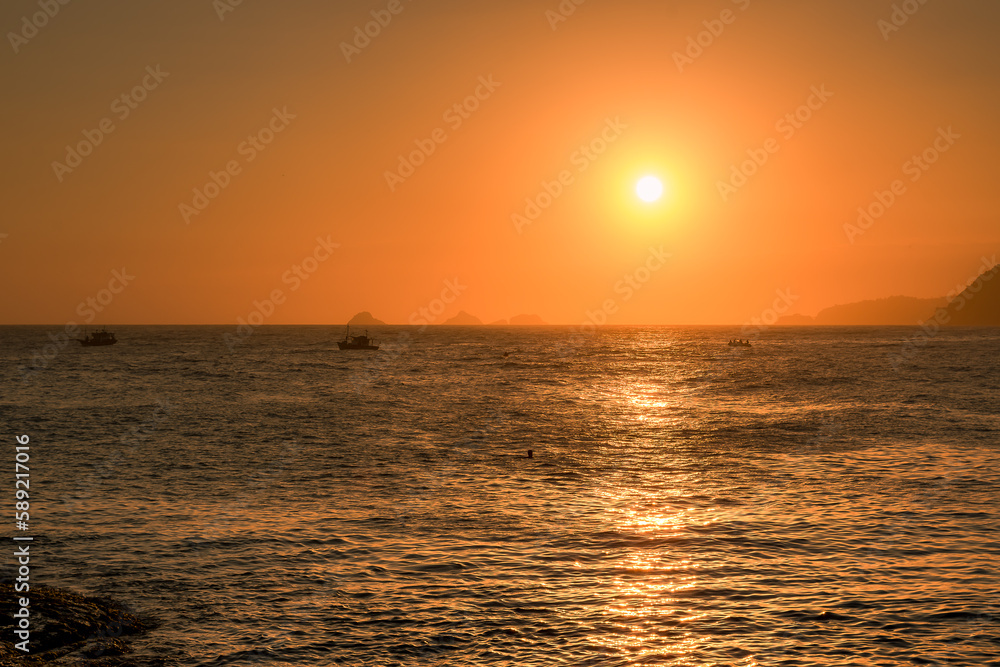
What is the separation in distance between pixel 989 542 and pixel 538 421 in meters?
37.9

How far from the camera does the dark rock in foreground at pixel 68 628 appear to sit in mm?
14820

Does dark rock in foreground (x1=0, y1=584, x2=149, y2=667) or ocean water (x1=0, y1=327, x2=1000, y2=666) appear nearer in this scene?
dark rock in foreground (x1=0, y1=584, x2=149, y2=667)

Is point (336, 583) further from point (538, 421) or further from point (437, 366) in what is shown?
point (437, 366)

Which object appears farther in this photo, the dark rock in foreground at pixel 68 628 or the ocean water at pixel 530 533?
the ocean water at pixel 530 533

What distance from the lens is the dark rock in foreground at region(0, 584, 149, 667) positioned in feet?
48.6

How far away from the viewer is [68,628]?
1606 centimetres

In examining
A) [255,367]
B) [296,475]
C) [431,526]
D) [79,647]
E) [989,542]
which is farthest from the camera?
[255,367]

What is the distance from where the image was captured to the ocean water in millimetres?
16625

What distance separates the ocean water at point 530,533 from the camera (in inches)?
655

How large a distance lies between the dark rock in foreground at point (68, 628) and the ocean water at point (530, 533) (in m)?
0.61

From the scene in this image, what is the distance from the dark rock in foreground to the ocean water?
1.99ft

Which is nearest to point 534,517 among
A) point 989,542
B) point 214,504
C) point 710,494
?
point 710,494

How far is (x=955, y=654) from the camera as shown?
1552cm

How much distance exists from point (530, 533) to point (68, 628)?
13.8 metres
